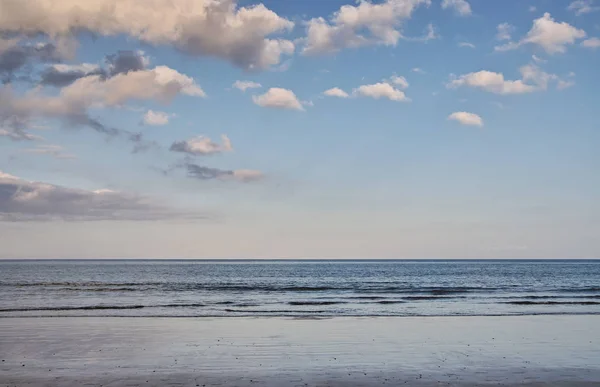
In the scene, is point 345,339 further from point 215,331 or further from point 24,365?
point 24,365

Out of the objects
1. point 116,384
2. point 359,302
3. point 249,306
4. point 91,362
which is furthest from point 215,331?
point 359,302

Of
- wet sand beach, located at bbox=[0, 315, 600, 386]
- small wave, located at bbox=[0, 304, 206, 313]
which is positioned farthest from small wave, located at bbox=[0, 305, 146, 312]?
wet sand beach, located at bbox=[0, 315, 600, 386]

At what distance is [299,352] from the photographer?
19.4m

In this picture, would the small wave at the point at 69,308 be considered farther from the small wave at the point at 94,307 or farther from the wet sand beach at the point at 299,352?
the wet sand beach at the point at 299,352

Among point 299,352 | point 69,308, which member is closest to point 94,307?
point 69,308

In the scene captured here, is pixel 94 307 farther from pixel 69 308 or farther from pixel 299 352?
pixel 299 352

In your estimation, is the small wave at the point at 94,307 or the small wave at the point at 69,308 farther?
the small wave at the point at 94,307

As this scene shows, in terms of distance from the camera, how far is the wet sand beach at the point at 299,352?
51.1 ft

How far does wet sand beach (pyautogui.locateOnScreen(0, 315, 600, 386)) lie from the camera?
1557cm

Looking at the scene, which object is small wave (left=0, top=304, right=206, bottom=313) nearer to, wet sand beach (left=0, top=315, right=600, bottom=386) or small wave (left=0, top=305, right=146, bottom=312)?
small wave (left=0, top=305, right=146, bottom=312)

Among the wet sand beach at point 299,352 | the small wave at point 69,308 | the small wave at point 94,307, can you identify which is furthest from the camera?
the small wave at point 94,307

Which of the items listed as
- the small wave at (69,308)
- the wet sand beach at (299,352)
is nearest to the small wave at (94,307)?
the small wave at (69,308)

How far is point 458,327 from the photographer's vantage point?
86.2 feet

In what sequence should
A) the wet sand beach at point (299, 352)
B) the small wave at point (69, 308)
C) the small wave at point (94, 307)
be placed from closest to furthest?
the wet sand beach at point (299, 352), the small wave at point (69, 308), the small wave at point (94, 307)
